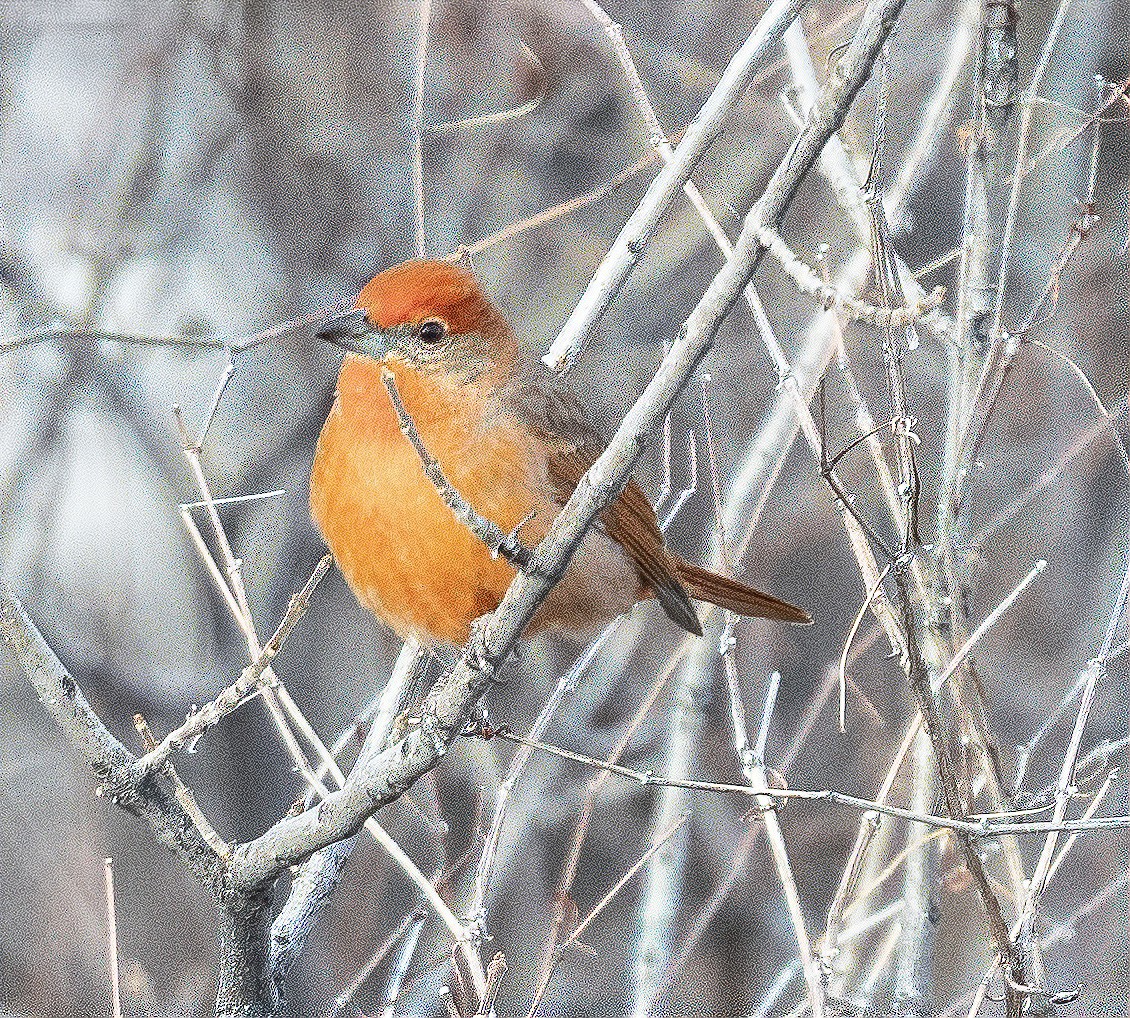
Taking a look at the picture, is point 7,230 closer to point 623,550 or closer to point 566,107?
point 566,107

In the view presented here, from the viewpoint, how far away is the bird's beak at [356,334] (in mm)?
3525

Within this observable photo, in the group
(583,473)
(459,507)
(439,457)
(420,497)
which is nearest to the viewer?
(459,507)

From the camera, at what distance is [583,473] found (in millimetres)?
3861

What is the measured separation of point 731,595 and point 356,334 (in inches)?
54.6

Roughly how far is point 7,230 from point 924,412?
156 inches

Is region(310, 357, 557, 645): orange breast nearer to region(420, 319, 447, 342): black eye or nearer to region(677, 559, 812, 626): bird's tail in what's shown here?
region(420, 319, 447, 342): black eye

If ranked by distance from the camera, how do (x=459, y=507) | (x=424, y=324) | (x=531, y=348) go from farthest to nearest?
(x=531, y=348)
(x=424, y=324)
(x=459, y=507)

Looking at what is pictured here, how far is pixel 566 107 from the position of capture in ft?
22.6

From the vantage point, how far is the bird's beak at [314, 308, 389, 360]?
11.6 ft

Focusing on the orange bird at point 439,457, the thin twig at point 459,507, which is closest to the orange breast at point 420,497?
the orange bird at point 439,457

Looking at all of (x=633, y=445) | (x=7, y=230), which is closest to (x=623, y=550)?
(x=633, y=445)

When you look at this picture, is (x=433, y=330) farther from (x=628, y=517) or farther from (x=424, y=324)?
(x=628, y=517)

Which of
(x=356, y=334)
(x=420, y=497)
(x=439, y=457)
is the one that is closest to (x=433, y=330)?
(x=356, y=334)

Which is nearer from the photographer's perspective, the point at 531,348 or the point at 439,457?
the point at 439,457
